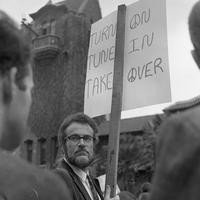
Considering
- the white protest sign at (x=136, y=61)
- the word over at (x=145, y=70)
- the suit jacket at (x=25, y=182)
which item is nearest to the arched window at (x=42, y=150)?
the white protest sign at (x=136, y=61)

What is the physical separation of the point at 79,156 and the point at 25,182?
7.06ft

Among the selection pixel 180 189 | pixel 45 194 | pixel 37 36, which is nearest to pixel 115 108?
pixel 45 194

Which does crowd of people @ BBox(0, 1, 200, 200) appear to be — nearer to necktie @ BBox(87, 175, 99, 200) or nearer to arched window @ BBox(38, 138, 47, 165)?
necktie @ BBox(87, 175, 99, 200)

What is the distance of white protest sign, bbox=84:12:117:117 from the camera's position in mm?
3854

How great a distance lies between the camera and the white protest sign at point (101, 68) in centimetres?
385

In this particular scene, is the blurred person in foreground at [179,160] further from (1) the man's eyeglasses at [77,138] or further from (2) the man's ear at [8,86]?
(1) the man's eyeglasses at [77,138]

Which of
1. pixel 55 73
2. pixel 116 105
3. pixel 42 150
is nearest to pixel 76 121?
pixel 116 105

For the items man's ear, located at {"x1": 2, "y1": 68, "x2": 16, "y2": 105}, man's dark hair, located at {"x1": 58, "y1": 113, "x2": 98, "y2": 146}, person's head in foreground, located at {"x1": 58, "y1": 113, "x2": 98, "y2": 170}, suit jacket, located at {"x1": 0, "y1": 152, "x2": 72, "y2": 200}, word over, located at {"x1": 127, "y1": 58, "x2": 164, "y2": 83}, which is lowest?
suit jacket, located at {"x1": 0, "y1": 152, "x2": 72, "y2": 200}

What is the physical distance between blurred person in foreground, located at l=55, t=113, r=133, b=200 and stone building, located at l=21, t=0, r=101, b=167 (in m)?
32.3

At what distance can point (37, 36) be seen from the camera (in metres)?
38.8

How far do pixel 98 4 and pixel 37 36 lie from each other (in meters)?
6.42

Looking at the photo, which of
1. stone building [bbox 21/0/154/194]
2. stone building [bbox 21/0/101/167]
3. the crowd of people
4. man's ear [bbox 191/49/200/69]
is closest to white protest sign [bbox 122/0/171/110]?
man's ear [bbox 191/49/200/69]

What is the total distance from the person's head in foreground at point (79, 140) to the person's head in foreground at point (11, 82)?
6.87 feet

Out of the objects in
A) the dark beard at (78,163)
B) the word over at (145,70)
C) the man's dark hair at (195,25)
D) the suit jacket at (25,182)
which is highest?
the word over at (145,70)
